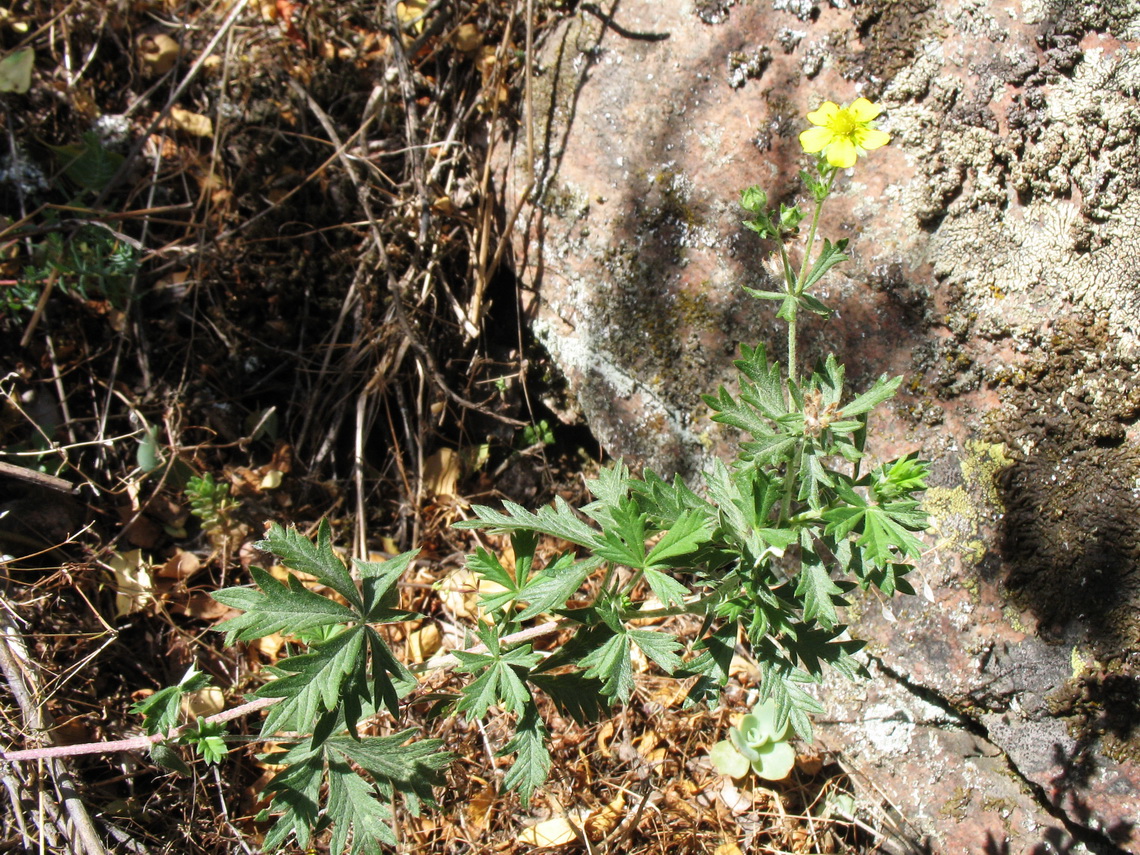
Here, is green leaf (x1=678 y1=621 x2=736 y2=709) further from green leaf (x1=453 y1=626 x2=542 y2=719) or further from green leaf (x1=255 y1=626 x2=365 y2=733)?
green leaf (x1=255 y1=626 x2=365 y2=733)

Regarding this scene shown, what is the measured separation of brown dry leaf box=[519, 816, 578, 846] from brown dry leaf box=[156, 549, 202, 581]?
1476mm

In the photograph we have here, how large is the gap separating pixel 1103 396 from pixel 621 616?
5.00ft

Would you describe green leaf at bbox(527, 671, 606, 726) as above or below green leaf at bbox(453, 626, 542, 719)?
below

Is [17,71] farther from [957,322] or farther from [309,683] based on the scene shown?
[957,322]

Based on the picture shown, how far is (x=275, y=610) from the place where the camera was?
1894 mm

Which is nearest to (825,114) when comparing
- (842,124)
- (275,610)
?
(842,124)

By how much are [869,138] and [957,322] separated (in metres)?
0.77

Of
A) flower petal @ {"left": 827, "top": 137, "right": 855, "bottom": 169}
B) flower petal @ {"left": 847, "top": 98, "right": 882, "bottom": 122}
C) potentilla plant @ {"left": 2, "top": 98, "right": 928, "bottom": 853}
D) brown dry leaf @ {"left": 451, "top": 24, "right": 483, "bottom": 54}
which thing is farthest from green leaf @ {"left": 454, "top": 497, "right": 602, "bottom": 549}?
brown dry leaf @ {"left": 451, "top": 24, "right": 483, "bottom": 54}

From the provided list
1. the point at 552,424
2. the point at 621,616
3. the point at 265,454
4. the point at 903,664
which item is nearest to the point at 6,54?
the point at 265,454

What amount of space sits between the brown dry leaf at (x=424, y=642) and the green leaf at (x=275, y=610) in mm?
965

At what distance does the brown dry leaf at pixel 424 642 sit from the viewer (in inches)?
112

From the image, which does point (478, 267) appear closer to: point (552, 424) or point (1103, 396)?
point (552, 424)

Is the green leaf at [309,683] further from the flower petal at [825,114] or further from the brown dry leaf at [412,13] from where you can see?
the brown dry leaf at [412,13]

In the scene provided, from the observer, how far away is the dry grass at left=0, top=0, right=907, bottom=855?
2.60 m
